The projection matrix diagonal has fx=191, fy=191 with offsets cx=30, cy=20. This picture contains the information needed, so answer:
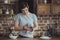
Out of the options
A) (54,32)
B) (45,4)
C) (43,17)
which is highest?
(45,4)

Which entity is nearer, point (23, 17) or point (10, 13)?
point (23, 17)

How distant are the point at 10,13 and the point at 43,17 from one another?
781mm

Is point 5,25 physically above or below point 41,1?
below

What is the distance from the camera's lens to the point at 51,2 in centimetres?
429

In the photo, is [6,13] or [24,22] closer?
[24,22]

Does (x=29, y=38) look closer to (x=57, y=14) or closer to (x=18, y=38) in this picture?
(x=18, y=38)

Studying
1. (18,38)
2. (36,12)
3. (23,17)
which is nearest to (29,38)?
(18,38)

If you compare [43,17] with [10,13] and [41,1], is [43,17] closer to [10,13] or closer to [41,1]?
[41,1]

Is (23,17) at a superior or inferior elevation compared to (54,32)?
superior

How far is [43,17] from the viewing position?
14.7 feet

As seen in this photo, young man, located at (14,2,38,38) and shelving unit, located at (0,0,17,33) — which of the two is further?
shelving unit, located at (0,0,17,33)

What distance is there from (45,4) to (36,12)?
28cm

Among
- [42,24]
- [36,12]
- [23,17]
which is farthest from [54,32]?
[23,17]

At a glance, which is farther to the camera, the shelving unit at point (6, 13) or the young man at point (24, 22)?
the shelving unit at point (6, 13)
